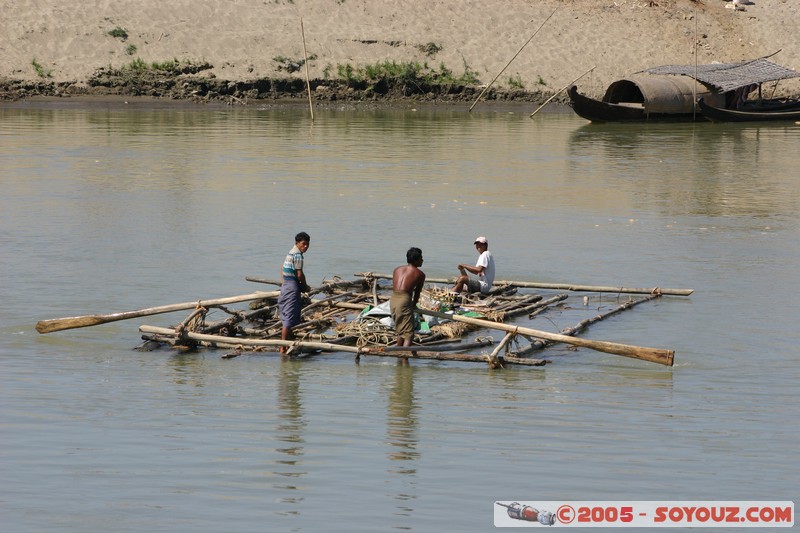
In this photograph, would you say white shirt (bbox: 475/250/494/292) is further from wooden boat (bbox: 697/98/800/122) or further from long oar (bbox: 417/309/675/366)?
wooden boat (bbox: 697/98/800/122)

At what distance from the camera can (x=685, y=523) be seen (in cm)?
631

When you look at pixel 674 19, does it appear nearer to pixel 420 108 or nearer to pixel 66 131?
pixel 420 108

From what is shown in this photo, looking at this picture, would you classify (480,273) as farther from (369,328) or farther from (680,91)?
(680,91)

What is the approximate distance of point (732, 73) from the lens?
3020cm

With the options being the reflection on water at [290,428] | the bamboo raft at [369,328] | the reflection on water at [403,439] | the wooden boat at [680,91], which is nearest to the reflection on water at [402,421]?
the reflection on water at [403,439]

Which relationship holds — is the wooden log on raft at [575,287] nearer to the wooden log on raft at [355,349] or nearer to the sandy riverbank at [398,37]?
the wooden log on raft at [355,349]

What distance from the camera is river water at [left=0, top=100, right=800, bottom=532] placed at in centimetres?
668

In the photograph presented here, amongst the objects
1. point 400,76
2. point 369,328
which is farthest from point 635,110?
point 369,328

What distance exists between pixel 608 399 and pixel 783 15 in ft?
106

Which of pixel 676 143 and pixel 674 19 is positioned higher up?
pixel 674 19

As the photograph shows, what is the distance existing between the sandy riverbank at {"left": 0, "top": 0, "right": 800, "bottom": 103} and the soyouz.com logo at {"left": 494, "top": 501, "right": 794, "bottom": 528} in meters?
27.8

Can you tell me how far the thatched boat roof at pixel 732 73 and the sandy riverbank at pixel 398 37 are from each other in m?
4.12

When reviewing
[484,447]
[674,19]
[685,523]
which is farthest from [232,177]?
[674,19]

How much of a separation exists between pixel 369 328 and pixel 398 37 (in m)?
26.6
